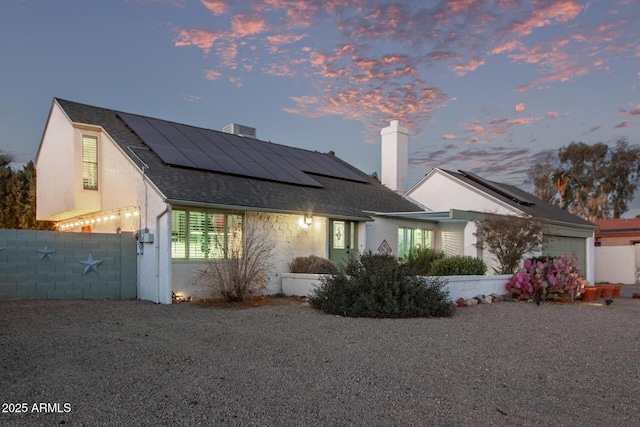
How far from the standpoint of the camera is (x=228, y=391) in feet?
15.2

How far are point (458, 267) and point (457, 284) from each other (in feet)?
5.15

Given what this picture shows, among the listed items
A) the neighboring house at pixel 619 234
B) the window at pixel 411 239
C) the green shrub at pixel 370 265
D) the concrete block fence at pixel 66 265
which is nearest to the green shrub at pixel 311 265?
the green shrub at pixel 370 265

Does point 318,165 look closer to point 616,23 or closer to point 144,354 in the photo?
point 616,23

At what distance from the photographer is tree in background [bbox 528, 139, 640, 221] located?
40.8 meters

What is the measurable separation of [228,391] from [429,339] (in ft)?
12.3

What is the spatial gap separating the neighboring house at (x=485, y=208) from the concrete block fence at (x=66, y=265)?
35.4 feet

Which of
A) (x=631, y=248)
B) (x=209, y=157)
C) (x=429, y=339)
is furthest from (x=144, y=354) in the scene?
(x=631, y=248)

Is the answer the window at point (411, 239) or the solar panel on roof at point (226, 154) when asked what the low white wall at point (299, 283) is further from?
the window at point (411, 239)

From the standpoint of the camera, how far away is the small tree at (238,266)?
11820 millimetres

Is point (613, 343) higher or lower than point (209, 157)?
lower

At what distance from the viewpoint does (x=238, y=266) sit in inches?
467

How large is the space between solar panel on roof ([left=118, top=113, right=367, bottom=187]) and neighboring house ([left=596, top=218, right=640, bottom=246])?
1599cm

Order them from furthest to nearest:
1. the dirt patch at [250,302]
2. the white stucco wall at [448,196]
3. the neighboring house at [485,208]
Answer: the white stucco wall at [448,196] → the neighboring house at [485,208] → the dirt patch at [250,302]

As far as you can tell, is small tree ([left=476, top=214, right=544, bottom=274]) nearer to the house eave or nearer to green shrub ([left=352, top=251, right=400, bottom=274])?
the house eave
